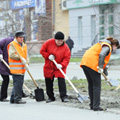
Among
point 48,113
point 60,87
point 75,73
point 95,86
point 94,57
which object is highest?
point 94,57

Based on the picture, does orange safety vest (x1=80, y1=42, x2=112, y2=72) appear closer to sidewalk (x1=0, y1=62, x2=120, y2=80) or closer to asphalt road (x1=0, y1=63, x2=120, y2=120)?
asphalt road (x1=0, y1=63, x2=120, y2=120)

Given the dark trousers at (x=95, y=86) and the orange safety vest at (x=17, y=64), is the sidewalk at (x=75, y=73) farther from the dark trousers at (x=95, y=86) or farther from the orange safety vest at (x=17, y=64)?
the dark trousers at (x=95, y=86)

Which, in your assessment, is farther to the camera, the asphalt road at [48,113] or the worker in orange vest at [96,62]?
the worker in orange vest at [96,62]

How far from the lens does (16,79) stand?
934cm

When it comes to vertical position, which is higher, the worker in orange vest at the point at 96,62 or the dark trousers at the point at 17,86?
the worker in orange vest at the point at 96,62

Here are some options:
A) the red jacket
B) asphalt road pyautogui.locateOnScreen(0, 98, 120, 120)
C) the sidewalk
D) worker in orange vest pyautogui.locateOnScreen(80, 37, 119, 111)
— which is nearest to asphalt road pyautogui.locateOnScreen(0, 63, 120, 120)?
asphalt road pyautogui.locateOnScreen(0, 98, 120, 120)

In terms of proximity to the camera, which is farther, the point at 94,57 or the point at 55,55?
the point at 55,55

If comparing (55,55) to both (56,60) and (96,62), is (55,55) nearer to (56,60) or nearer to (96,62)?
(56,60)

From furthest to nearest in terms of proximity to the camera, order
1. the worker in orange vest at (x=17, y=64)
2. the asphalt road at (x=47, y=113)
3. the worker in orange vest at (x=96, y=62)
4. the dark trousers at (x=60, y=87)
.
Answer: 1. the dark trousers at (x=60, y=87)
2. the worker in orange vest at (x=17, y=64)
3. the worker in orange vest at (x=96, y=62)
4. the asphalt road at (x=47, y=113)

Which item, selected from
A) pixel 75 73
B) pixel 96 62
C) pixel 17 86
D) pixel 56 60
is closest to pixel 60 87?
pixel 56 60

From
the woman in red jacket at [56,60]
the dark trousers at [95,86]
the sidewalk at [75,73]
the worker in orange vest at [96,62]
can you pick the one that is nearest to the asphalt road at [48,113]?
the dark trousers at [95,86]

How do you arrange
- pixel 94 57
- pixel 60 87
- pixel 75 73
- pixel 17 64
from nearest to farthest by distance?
pixel 94 57 < pixel 17 64 < pixel 60 87 < pixel 75 73

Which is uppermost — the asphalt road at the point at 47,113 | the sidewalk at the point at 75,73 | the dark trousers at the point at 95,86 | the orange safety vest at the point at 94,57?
the orange safety vest at the point at 94,57

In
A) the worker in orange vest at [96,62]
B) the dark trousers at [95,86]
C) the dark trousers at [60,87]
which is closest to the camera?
the worker in orange vest at [96,62]
